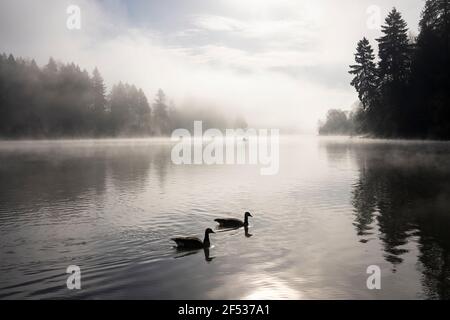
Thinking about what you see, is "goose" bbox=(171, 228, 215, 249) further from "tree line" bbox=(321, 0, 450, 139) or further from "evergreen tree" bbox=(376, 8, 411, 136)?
"evergreen tree" bbox=(376, 8, 411, 136)

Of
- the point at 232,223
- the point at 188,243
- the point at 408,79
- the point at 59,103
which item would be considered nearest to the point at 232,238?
the point at 232,223

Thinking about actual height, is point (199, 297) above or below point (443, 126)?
below

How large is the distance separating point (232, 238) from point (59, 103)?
132247mm

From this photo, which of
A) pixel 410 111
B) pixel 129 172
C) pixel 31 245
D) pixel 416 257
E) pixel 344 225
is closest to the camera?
pixel 416 257

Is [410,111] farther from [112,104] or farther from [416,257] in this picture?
[112,104]

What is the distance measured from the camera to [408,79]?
9219 centimetres

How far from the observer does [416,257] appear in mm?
15398

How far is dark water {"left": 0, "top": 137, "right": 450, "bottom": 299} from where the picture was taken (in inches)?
511

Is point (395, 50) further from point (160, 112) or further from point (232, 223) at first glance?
point (160, 112)

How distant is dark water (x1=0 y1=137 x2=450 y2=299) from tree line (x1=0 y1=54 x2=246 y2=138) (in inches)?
4092

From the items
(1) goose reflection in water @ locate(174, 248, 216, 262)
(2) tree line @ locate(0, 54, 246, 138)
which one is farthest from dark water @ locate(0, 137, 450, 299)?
(2) tree line @ locate(0, 54, 246, 138)

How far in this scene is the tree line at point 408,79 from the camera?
79.9m
